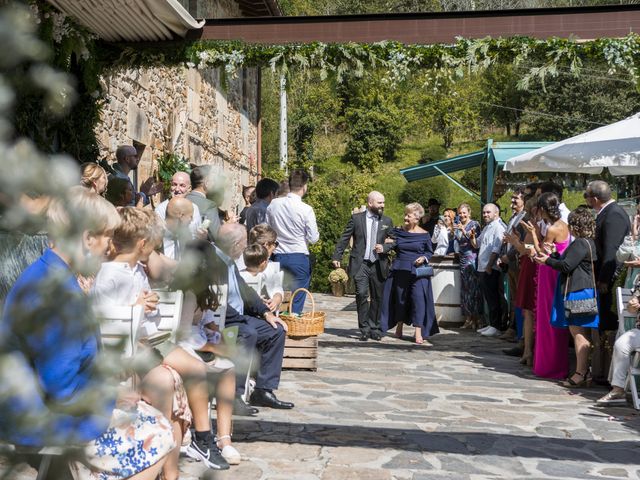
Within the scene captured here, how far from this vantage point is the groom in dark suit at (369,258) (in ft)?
33.2

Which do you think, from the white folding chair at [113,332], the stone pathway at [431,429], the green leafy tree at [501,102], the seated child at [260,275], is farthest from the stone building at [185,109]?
the green leafy tree at [501,102]

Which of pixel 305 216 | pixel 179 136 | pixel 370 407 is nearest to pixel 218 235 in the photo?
pixel 370 407

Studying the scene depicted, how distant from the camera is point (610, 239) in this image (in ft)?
23.8

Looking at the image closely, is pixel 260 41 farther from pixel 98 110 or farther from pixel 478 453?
pixel 478 453

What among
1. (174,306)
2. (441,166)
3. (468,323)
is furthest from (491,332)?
(174,306)

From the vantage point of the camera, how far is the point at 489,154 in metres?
15.4

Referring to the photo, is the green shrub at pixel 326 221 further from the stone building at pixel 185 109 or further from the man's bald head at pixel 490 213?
the man's bald head at pixel 490 213

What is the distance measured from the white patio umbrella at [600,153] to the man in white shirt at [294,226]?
2.90 metres

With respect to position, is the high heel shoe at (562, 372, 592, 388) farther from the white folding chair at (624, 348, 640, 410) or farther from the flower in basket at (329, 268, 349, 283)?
the flower in basket at (329, 268, 349, 283)

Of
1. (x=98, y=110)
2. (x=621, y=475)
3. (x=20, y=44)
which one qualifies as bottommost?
Result: (x=621, y=475)

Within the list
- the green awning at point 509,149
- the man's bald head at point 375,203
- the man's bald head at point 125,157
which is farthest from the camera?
the green awning at point 509,149

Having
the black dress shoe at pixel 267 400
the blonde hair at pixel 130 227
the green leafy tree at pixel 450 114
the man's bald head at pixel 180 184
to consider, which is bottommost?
the black dress shoe at pixel 267 400

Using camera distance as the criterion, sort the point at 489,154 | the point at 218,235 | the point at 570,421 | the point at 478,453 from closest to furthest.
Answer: the point at 218,235 → the point at 478,453 → the point at 570,421 → the point at 489,154

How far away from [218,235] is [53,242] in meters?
0.21
